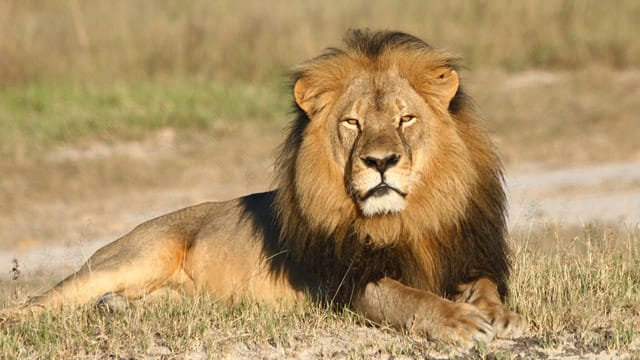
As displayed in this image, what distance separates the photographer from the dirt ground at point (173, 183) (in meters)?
8.30

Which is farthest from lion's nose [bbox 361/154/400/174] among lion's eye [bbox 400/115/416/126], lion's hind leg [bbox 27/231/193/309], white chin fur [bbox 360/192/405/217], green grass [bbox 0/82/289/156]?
green grass [bbox 0/82/289/156]

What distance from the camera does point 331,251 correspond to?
470 centimetres

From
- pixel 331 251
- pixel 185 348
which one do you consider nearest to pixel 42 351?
pixel 185 348

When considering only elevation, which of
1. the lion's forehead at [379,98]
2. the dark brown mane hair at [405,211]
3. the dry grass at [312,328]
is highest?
the lion's forehead at [379,98]

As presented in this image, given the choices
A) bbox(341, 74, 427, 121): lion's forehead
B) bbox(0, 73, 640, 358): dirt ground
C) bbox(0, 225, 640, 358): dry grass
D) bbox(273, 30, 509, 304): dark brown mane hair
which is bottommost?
bbox(0, 73, 640, 358): dirt ground

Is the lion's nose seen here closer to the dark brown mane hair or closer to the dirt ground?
the dark brown mane hair

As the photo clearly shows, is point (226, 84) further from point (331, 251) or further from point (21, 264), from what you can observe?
point (331, 251)

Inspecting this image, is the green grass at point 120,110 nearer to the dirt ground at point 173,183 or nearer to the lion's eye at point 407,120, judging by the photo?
the dirt ground at point 173,183

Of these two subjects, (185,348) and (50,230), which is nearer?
(185,348)

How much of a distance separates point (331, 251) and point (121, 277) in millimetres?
1250

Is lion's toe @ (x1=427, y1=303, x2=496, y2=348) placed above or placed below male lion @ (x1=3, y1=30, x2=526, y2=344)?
below

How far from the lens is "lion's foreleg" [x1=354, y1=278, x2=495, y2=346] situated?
4277 mm

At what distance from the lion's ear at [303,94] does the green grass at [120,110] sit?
6395 millimetres

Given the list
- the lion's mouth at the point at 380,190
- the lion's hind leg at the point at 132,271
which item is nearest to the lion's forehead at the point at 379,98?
the lion's mouth at the point at 380,190
